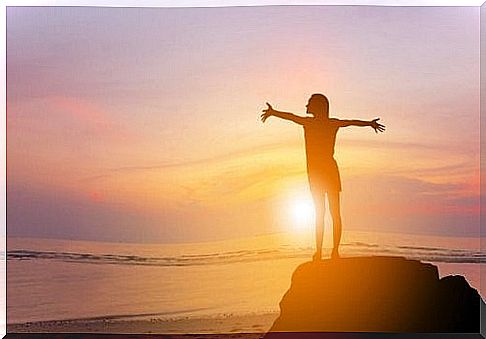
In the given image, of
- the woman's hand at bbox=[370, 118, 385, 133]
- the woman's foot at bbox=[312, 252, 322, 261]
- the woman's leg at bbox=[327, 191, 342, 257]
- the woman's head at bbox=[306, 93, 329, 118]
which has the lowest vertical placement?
the woman's foot at bbox=[312, 252, 322, 261]

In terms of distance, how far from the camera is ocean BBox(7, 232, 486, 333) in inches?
178

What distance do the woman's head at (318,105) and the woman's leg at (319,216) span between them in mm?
441

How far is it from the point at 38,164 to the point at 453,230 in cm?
237

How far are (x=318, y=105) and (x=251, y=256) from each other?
931mm

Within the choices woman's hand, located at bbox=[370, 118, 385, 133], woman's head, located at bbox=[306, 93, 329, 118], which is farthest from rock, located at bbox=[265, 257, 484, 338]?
woman's head, located at bbox=[306, 93, 329, 118]

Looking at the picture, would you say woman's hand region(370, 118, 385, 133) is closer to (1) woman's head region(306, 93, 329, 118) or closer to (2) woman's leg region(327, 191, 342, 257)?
(1) woman's head region(306, 93, 329, 118)

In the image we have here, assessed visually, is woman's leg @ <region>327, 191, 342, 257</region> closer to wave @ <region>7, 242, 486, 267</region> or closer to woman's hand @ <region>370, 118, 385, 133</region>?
wave @ <region>7, 242, 486, 267</region>

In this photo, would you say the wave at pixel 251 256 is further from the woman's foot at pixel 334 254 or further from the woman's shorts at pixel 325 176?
the woman's shorts at pixel 325 176

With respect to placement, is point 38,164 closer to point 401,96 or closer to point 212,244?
point 212,244

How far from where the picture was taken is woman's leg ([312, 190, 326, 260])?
4.54 m

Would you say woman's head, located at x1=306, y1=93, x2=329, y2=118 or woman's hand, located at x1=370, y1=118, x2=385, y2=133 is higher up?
woman's head, located at x1=306, y1=93, x2=329, y2=118

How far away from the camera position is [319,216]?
15.0 ft

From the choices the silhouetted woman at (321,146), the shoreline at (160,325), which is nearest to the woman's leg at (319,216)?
the silhouetted woman at (321,146)

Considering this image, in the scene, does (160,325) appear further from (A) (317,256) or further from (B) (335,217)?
(B) (335,217)
